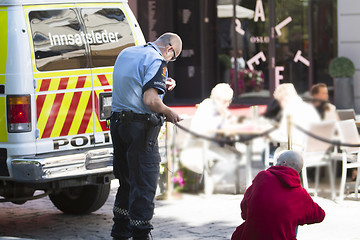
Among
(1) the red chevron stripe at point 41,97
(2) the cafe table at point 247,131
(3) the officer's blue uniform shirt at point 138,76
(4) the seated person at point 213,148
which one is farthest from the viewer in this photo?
(4) the seated person at point 213,148

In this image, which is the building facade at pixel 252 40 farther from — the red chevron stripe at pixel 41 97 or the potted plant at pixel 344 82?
the red chevron stripe at pixel 41 97

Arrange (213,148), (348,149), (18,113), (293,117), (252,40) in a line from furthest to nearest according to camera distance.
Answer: (252,40) < (213,148) < (348,149) < (293,117) < (18,113)

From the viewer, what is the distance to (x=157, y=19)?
1908 cm

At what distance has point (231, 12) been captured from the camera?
19.0m

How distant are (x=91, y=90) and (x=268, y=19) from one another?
11.2 metres

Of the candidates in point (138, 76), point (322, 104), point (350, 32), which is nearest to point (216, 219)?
point (138, 76)

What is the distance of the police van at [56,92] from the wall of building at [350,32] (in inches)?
378

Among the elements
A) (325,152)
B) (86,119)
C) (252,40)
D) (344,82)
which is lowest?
(325,152)

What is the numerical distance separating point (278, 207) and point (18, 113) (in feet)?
9.31

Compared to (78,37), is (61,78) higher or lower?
lower

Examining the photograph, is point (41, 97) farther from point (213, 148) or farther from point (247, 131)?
point (213, 148)

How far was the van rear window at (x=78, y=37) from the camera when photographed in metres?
7.40

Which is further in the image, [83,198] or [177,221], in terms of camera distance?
[83,198]

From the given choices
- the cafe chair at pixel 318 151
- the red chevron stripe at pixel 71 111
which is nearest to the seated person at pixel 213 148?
the cafe chair at pixel 318 151
